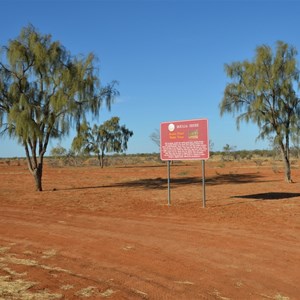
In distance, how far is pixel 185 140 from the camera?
15.9 meters

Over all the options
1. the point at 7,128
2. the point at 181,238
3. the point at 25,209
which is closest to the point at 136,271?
the point at 181,238

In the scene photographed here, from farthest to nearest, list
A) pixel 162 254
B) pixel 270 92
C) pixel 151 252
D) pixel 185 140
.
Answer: pixel 270 92 < pixel 185 140 < pixel 151 252 < pixel 162 254

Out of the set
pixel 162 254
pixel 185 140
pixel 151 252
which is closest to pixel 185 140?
pixel 185 140

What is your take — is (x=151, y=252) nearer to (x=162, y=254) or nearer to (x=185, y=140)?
(x=162, y=254)

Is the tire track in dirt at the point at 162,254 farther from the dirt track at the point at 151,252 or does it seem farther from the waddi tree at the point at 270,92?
the waddi tree at the point at 270,92

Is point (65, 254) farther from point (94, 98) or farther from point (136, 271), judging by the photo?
point (94, 98)

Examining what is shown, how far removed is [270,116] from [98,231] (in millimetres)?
20100

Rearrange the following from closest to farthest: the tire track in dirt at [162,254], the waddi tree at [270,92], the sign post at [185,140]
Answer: the tire track in dirt at [162,254] < the sign post at [185,140] < the waddi tree at [270,92]

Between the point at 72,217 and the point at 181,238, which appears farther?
the point at 72,217

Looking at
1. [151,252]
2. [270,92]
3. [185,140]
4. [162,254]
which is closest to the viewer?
[162,254]

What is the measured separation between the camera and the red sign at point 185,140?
15352mm

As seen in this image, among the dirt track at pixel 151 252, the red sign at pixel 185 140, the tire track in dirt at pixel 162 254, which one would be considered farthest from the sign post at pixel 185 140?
the tire track in dirt at pixel 162 254

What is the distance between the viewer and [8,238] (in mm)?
9328

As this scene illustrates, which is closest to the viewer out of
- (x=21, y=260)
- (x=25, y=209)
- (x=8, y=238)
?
(x=21, y=260)
